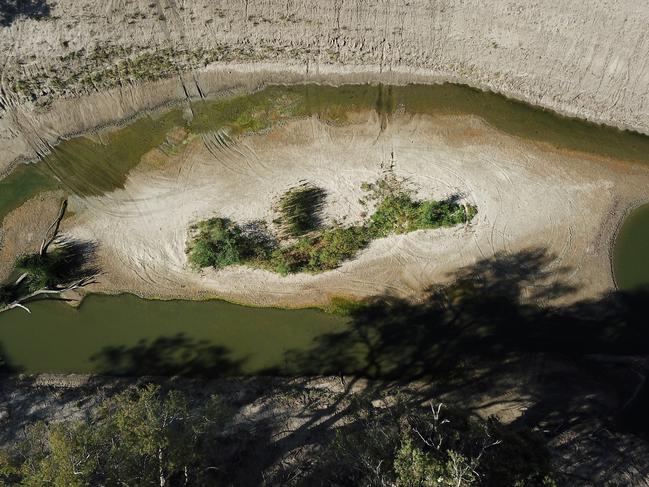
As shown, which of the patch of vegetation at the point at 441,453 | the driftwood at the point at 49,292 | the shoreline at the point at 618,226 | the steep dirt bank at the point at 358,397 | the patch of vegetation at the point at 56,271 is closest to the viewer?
the patch of vegetation at the point at 441,453

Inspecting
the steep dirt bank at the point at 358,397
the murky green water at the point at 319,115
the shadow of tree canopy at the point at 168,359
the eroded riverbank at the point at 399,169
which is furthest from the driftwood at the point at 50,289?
the steep dirt bank at the point at 358,397

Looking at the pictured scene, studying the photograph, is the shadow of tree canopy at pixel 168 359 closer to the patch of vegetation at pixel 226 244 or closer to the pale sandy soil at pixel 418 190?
the patch of vegetation at pixel 226 244

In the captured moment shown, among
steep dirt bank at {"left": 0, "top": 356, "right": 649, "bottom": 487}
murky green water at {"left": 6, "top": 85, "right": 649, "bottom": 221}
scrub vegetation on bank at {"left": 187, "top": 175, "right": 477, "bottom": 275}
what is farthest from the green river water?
scrub vegetation on bank at {"left": 187, "top": 175, "right": 477, "bottom": 275}

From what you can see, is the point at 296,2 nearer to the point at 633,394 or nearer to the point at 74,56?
the point at 74,56

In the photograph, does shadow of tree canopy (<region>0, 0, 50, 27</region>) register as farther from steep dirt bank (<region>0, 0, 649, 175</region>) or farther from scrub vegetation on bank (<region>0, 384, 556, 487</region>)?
scrub vegetation on bank (<region>0, 384, 556, 487</region>)

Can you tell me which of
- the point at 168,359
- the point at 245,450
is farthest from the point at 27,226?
the point at 245,450

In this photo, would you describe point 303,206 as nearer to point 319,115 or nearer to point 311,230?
point 311,230
